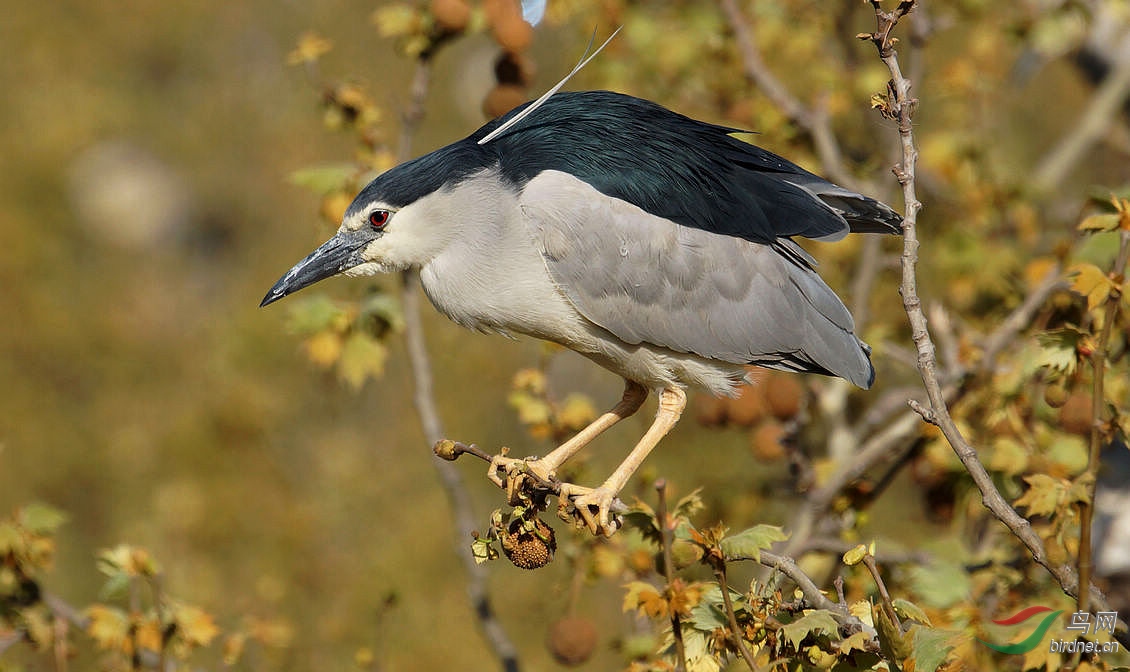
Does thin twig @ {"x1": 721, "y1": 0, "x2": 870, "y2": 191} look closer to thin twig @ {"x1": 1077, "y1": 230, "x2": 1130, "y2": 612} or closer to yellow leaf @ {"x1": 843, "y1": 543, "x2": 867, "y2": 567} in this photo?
thin twig @ {"x1": 1077, "y1": 230, "x2": 1130, "y2": 612}

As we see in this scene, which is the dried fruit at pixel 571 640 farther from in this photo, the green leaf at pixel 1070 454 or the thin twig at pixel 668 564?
the green leaf at pixel 1070 454

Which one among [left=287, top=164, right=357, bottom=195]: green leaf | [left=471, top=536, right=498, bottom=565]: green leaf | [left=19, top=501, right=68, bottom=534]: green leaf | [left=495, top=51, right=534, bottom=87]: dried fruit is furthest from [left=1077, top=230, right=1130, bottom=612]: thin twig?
[left=19, top=501, right=68, bottom=534]: green leaf

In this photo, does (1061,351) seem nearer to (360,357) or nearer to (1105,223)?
(1105,223)

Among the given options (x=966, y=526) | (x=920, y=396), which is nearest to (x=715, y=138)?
(x=920, y=396)

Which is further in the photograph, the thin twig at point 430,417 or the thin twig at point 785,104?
the thin twig at point 785,104

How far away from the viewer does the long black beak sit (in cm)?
211

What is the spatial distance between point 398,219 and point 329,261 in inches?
6.3

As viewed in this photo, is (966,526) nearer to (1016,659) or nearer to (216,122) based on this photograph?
(1016,659)

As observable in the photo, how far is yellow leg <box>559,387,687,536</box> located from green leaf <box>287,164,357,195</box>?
0.85m

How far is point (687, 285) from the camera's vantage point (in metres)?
2.18

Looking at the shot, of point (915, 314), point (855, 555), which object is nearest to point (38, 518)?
point (855, 555)

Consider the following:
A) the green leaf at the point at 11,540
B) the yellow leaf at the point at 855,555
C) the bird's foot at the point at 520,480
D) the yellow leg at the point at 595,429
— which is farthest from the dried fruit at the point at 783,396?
the green leaf at the point at 11,540

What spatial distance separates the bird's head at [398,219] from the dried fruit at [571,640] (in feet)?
2.62

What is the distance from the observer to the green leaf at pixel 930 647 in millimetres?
1272
